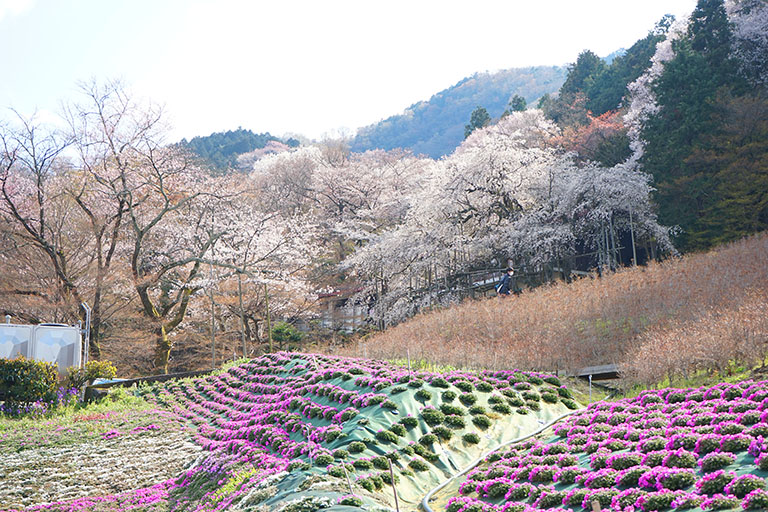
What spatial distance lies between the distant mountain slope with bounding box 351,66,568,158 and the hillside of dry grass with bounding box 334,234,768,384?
55954mm

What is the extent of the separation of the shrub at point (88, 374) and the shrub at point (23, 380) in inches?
51.1

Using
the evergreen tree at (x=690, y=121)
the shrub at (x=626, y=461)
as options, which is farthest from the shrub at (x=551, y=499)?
the evergreen tree at (x=690, y=121)

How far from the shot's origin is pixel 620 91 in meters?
36.2

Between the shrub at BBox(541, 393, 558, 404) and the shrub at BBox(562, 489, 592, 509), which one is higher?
the shrub at BBox(541, 393, 558, 404)

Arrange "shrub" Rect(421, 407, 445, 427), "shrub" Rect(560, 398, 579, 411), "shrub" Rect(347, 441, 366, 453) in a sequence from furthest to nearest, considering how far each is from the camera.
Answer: "shrub" Rect(560, 398, 579, 411), "shrub" Rect(421, 407, 445, 427), "shrub" Rect(347, 441, 366, 453)

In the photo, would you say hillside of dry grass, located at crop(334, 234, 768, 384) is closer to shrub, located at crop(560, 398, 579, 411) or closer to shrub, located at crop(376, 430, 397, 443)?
shrub, located at crop(560, 398, 579, 411)

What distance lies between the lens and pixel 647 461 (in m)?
6.52

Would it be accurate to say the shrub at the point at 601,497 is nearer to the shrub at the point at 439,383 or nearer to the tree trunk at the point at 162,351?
the shrub at the point at 439,383

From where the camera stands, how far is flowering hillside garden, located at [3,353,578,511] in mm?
7707

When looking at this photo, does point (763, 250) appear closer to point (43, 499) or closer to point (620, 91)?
point (43, 499)

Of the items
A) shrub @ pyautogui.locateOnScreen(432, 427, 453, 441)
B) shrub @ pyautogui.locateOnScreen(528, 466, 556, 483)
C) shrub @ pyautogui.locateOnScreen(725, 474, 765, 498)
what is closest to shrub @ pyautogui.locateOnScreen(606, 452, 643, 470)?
shrub @ pyautogui.locateOnScreen(528, 466, 556, 483)

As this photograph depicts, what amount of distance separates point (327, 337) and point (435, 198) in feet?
26.5

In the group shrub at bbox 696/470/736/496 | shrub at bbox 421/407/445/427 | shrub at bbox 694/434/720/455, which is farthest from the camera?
shrub at bbox 421/407/445/427

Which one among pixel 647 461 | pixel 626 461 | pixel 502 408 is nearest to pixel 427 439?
pixel 502 408
